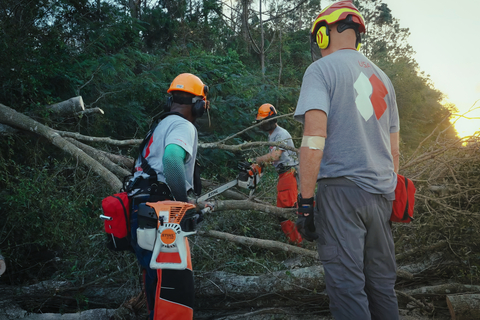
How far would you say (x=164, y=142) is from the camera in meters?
2.69

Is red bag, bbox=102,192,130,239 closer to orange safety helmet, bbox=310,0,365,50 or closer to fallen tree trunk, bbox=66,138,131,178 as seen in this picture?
orange safety helmet, bbox=310,0,365,50


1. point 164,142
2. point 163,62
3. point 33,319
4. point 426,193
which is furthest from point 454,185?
point 163,62

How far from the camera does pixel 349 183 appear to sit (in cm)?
207

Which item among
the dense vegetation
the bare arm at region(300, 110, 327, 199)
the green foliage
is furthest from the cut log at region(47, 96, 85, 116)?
the bare arm at region(300, 110, 327, 199)

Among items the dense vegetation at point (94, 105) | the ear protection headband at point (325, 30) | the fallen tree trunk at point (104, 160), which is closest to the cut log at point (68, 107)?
the dense vegetation at point (94, 105)

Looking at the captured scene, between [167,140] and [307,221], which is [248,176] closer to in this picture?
[167,140]

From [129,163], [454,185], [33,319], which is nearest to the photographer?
[33,319]

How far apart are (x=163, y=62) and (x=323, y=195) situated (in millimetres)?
7347

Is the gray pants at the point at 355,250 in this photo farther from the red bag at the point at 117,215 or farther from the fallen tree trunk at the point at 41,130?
the fallen tree trunk at the point at 41,130

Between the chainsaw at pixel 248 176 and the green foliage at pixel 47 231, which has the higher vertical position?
the chainsaw at pixel 248 176

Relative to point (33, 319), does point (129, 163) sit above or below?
A: above

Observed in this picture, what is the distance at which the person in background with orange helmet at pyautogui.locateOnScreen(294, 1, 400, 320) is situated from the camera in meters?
1.98

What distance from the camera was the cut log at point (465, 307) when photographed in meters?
3.32

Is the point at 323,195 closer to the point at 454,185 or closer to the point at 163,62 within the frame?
the point at 454,185
